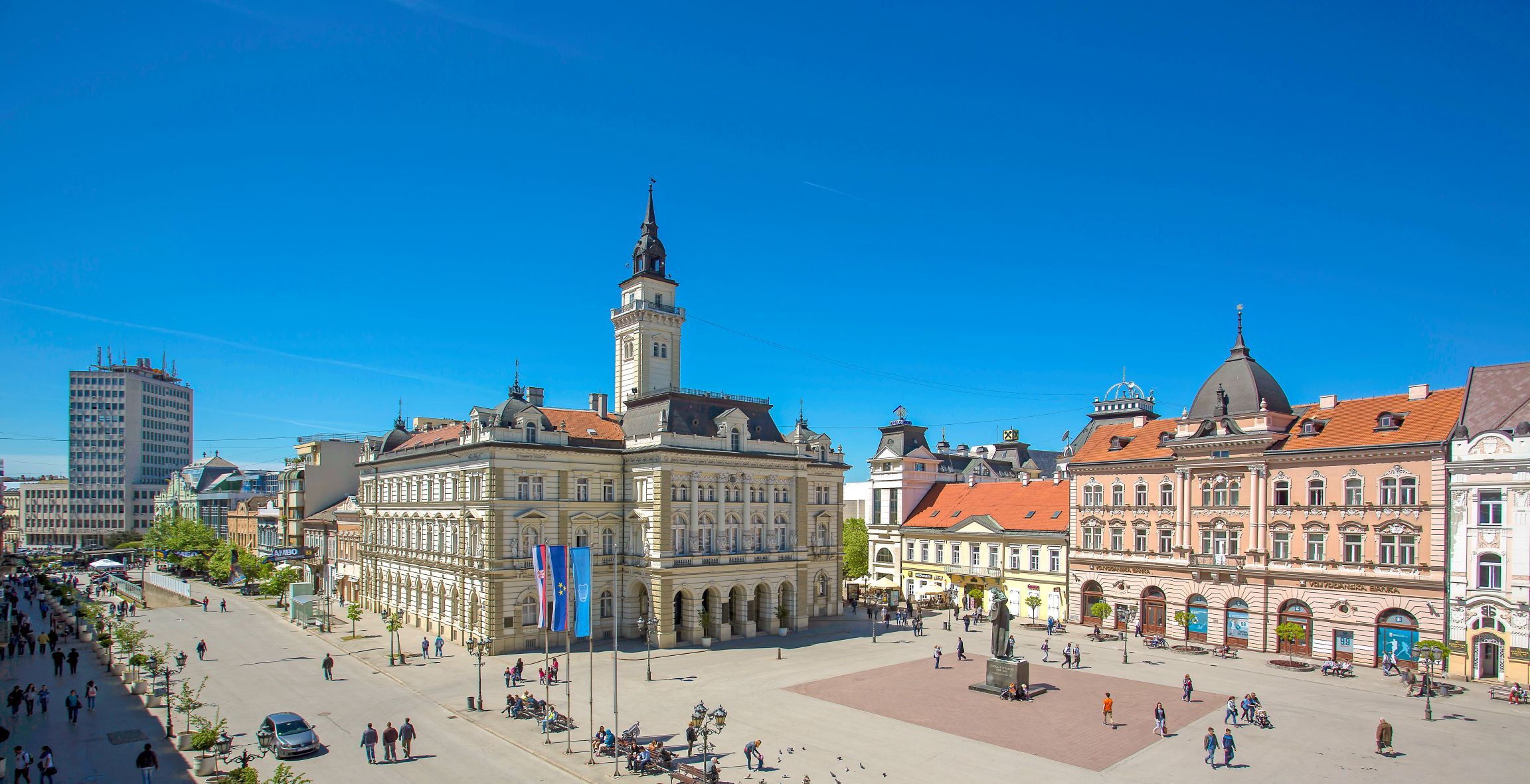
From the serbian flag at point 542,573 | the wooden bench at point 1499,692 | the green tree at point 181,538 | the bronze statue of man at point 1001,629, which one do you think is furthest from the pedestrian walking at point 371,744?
the green tree at point 181,538

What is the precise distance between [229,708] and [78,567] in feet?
373

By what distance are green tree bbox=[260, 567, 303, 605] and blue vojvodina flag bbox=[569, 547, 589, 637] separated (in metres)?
52.5

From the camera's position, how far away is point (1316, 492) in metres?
51.6

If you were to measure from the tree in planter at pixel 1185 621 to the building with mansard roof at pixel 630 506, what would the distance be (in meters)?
25.0

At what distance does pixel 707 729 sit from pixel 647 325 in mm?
40779

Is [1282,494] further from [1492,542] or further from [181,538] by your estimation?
[181,538]

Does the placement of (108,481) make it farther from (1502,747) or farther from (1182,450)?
(1502,747)

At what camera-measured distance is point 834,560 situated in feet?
237

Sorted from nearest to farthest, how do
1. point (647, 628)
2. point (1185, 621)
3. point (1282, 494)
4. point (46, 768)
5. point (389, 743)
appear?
1. point (46, 768)
2. point (389, 743)
3. point (1282, 494)
4. point (647, 628)
5. point (1185, 621)

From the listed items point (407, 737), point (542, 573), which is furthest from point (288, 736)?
point (542, 573)

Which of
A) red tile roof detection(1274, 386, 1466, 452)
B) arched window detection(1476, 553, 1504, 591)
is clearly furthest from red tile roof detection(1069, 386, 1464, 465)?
arched window detection(1476, 553, 1504, 591)

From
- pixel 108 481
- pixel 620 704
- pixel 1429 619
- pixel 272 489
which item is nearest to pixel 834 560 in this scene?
pixel 620 704

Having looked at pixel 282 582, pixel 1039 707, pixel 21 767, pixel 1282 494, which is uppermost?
pixel 1282 494

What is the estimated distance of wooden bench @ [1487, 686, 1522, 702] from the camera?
136 ft
